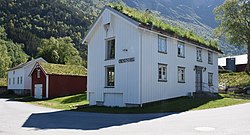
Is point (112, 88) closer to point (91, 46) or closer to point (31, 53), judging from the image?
point (91, 46)

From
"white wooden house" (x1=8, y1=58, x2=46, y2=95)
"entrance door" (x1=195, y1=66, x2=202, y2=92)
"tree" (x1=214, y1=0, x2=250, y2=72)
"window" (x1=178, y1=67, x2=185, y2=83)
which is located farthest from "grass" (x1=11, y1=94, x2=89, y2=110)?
"tree" (x1=214, y1=0, x2=250, y2=72)

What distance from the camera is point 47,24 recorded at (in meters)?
113

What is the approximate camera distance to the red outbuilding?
38.5m

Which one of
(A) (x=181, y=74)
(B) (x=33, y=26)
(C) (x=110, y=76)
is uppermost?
(B) (x=33, y=26)

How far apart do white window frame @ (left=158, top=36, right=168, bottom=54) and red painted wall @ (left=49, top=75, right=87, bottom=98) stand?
63.5 ft

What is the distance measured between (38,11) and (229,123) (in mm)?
Answer: 117267

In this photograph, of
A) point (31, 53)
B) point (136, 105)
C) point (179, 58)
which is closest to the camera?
point (136, 105)

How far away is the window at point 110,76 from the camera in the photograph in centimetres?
2456

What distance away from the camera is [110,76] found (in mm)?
25219

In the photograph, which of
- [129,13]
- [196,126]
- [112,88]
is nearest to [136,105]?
[112,88]

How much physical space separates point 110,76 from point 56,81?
15.9 m

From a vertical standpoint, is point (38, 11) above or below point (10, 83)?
above

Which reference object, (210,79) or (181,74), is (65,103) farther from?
(210,79)

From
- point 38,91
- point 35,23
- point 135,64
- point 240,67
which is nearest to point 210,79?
point 135,64
